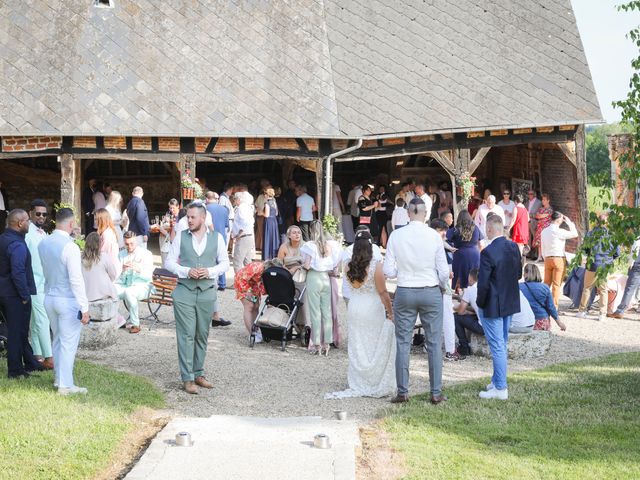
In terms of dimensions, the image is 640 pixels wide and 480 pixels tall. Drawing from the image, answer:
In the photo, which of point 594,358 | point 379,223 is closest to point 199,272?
point 594,358

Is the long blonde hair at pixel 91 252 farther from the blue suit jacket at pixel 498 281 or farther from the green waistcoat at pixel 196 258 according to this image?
the blue suit jacket at pixel 498 281

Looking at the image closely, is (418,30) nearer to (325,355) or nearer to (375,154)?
(375,154)

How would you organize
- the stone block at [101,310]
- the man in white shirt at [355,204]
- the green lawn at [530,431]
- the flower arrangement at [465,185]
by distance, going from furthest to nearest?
the man in white shirt at [355,204], the flower arrangement at [465,185], the stone block at [101,310], the green lawn at [530,431]

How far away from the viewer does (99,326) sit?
444 inches

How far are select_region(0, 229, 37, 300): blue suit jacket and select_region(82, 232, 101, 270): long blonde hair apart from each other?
1775mm

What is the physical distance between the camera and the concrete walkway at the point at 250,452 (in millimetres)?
6816

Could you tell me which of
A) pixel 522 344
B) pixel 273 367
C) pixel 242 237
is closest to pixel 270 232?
pixel 242 237

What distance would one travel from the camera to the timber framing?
1719 cm

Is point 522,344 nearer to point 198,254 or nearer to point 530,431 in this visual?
point 530,431

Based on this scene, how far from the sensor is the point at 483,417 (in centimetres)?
837

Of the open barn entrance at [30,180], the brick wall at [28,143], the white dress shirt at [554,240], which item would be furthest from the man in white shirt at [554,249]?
the open barn entrance at [30,180]

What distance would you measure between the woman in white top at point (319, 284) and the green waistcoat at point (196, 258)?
78.3 inches

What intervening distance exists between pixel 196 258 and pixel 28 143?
28.9 ft

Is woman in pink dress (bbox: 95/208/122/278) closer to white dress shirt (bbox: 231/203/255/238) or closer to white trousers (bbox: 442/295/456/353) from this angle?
white dress shirt (bbox: 231/203/255/238)
